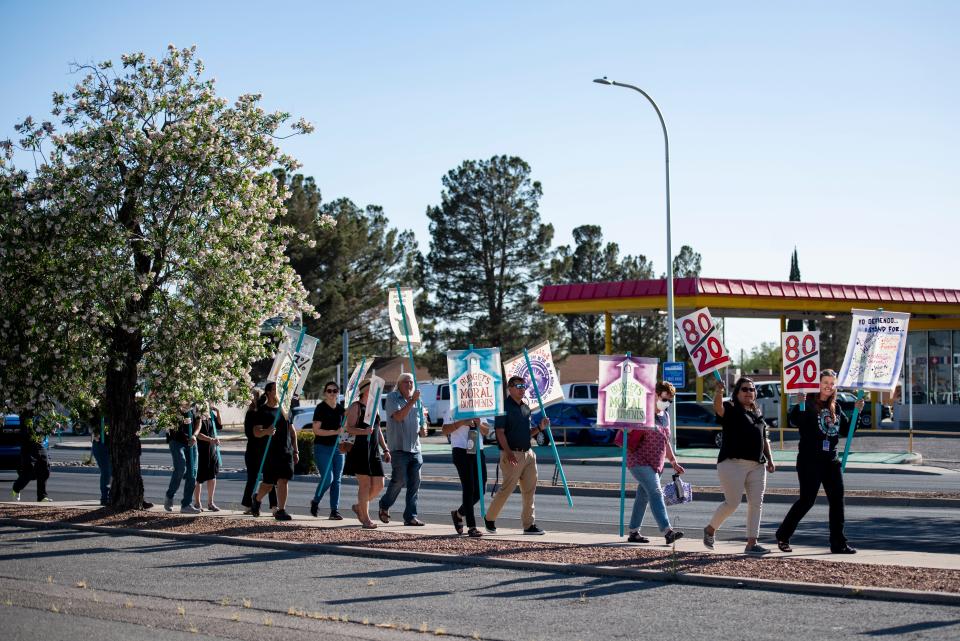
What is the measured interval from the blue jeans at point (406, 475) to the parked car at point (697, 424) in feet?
69.6

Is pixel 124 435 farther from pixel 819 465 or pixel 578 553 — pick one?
pixel 819 465

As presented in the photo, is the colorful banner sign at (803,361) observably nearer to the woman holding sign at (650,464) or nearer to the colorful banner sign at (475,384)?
the colorful banner sign at (475,384)

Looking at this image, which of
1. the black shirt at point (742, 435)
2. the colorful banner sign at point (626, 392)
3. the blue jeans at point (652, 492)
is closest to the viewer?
the black shirt at point (742, 435)

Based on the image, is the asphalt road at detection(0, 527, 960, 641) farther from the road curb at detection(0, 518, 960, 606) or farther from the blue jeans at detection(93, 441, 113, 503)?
the blue jeans at detection(93, 441, 113, 503)

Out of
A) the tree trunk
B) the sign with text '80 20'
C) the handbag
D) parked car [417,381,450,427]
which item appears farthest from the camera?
parked car [417,381,450,427]

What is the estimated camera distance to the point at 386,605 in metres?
9.20

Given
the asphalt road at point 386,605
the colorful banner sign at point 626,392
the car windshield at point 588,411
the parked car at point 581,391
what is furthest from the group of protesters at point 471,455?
the parked car at point 581,391

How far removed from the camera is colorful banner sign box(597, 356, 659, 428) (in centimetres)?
1265

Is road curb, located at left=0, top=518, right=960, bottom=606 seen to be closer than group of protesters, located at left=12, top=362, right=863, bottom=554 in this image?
Yes

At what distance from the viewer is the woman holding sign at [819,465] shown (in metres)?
11.2

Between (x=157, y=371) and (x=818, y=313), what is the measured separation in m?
31.8

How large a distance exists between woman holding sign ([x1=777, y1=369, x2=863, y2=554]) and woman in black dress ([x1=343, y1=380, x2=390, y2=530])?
5223 millimetres

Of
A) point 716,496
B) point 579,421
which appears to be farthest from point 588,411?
point 716,496

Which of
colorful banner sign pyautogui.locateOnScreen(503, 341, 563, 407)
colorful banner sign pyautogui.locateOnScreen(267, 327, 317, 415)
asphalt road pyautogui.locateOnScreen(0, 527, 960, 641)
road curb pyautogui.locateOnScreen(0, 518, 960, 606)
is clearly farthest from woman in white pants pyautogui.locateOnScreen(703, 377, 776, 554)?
colorful banner sign pyautogui.locateOnScreen(267, 327, 317, 415)
